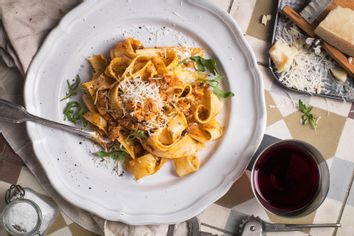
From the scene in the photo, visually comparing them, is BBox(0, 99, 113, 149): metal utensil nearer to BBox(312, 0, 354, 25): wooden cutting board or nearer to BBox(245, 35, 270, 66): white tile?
BBox(245, 35, 270, 66): white tile

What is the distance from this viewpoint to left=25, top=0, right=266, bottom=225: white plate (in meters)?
2.58

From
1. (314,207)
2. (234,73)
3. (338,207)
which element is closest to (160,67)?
(234,73)

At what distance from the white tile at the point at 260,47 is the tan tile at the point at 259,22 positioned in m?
0.02

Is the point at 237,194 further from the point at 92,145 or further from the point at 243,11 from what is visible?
the point at 243,11

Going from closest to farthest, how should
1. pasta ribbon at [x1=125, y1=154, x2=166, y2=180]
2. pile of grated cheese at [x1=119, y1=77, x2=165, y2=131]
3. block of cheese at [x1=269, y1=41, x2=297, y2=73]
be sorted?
pile of grated cheese at [x1=119, y1=77, x2=165, y2=131], pasta ribbon at [x1=125, y1=154, x2=166, y2=180], block of cheese at [x1=269, y1=41, x2=297, y2=73]

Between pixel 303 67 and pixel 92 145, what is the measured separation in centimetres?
110

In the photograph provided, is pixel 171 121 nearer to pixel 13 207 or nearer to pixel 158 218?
pixel 158 218

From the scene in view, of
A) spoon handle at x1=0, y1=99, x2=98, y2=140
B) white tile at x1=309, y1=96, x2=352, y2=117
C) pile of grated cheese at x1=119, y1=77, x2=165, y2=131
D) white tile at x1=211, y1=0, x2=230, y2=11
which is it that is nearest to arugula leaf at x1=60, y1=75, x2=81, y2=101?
spoon handle at x1=0, y1=99, x2=98, y2=140

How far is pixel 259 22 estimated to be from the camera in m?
2.75

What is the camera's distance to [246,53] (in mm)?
2600

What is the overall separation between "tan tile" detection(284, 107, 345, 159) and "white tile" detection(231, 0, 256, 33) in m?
0.52

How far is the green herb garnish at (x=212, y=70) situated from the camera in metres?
2.60

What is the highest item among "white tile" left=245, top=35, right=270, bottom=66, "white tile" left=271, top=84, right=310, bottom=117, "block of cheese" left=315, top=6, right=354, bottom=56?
"block of cheese" left=315, top=6, right=354, bottom=56

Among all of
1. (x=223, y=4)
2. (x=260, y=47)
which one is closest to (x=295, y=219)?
(x=260, y=47)
